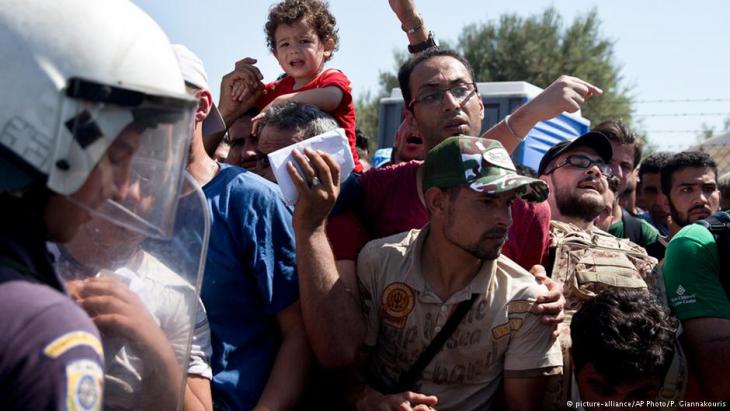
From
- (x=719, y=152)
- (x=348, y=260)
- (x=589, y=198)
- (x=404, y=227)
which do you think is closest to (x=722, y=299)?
(x=589, y=198)

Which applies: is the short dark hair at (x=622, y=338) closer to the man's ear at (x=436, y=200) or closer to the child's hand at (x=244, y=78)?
the man's ear at (x=436, y=200)

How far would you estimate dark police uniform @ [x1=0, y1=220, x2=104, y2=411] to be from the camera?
4.06 feet

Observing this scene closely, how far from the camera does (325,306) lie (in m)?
2.96

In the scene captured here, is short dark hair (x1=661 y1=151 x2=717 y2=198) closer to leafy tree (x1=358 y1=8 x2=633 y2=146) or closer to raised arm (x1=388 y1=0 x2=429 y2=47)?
raised arm (x1=388 y1=0 x2=429 y2=47)

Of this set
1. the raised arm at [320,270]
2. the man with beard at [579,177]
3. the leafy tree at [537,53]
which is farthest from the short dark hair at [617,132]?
the leafy tree at [537,53]

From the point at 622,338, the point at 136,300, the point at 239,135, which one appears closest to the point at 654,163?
the point at 239,135

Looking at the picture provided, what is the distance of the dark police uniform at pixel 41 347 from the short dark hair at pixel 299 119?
241cm

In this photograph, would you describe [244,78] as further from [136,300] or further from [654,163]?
[654,163]

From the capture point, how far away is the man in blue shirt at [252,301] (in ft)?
9.60

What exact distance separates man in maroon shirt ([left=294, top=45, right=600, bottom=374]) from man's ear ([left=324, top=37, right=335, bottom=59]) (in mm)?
879

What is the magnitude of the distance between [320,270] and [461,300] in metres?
0.58

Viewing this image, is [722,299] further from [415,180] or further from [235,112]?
[235,112]

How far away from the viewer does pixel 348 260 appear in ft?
11.0

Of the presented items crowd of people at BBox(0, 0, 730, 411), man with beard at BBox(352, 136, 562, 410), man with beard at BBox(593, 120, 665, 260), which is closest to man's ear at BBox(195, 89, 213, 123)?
crowd of people at BBox(0, 0, 730, 411)
